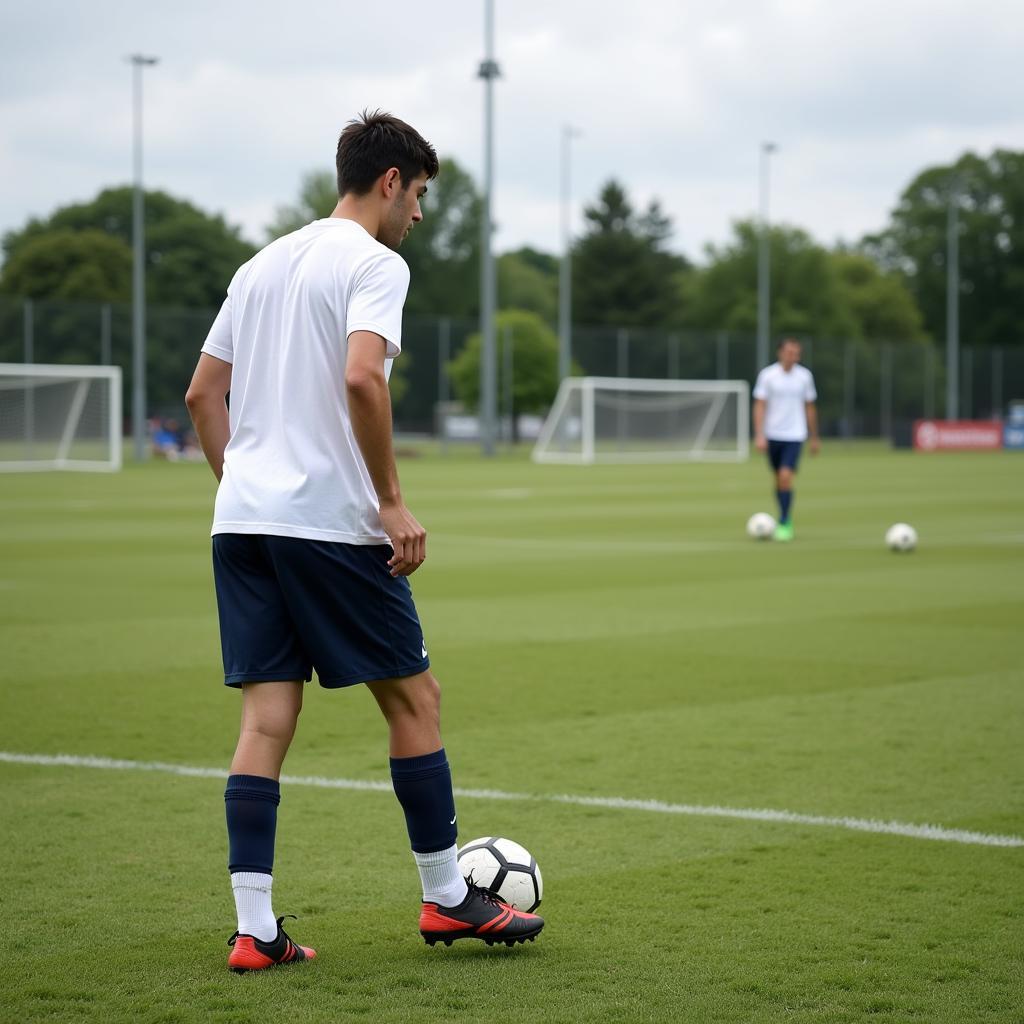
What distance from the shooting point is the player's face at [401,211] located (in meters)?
4.25

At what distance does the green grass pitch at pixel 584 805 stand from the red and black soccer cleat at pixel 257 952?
0.19ft

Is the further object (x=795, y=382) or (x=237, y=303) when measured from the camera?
(x=795, y=382)

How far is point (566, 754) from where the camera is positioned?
6.75 metres

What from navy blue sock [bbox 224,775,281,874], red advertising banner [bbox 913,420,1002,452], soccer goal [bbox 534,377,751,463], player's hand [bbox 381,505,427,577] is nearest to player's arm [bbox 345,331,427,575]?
player's hand [bbox 381,505,427,577]

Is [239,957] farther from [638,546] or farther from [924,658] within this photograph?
[638,546]

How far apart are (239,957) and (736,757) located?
3098mm

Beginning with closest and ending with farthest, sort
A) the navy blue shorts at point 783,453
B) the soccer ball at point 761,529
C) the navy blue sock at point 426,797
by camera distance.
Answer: the navy blue sock at point 426,797
the soccer ball at point 761,529
the navy blue shorts at point 783,453

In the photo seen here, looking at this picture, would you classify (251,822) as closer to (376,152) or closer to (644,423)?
(376,152)

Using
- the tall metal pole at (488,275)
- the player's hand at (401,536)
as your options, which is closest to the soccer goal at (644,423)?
the tall metal pole at (488,275)

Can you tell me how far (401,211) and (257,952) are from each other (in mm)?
1903

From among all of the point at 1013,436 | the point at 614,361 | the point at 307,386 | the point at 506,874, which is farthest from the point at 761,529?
the point at 1013,436

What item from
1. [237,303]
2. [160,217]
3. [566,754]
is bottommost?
[566,754]

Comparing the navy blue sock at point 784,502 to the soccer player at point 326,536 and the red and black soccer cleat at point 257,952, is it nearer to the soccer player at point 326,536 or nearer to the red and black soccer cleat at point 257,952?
the soccer player at point 326,536

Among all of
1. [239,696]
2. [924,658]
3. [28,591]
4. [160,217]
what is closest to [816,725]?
[924,658]
